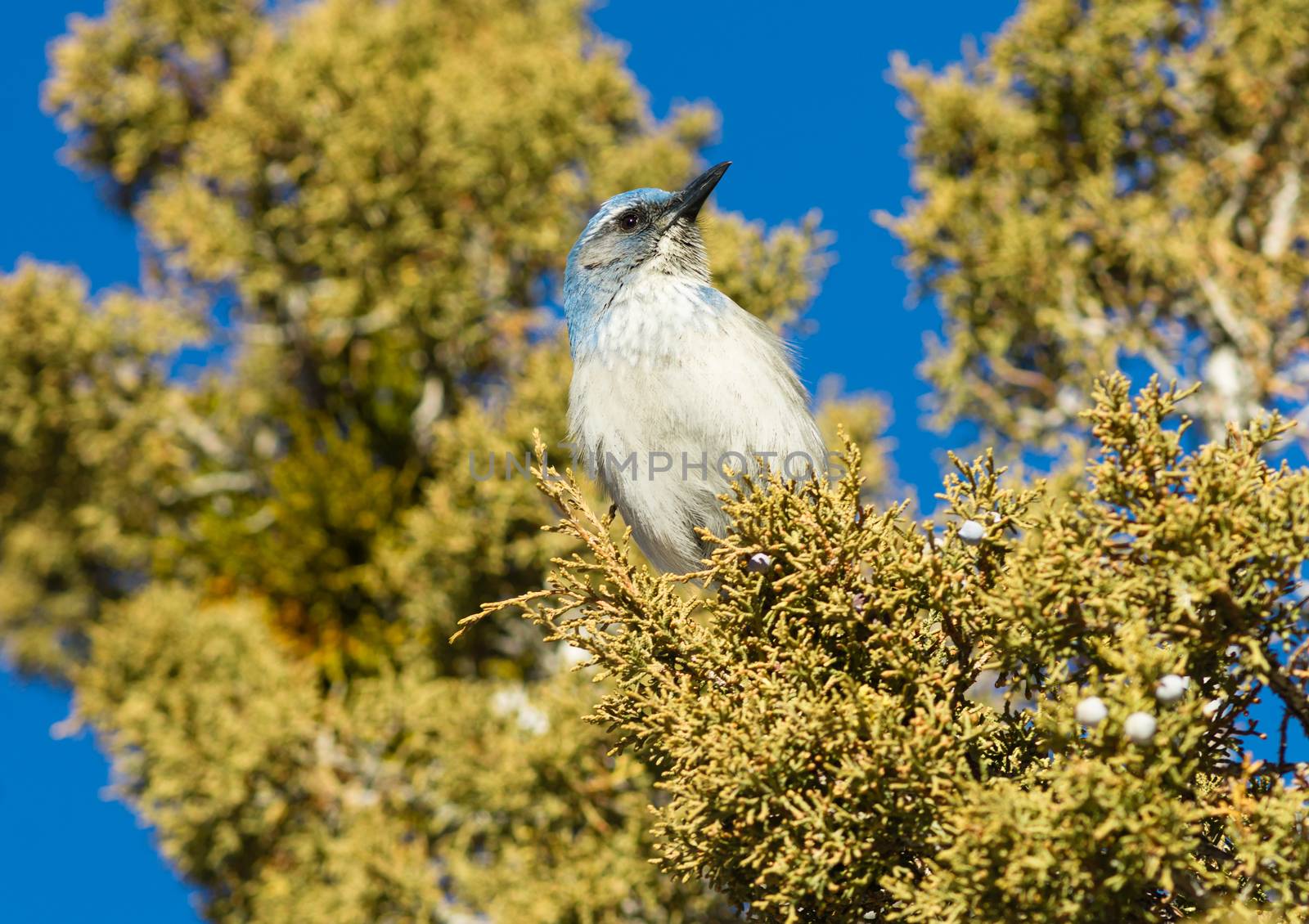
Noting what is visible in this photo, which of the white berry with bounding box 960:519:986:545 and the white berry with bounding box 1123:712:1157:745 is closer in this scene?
the white berry with bounding box 1123:712:1157:745

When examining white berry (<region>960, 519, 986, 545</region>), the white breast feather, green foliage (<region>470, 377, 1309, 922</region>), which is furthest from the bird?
white berry (<region>960, 519, 986, 545</region>)

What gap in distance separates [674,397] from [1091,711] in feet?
6.65

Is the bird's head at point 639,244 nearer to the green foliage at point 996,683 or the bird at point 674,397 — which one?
the bird at point 674,397

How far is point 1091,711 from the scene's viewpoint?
2264 millimetres

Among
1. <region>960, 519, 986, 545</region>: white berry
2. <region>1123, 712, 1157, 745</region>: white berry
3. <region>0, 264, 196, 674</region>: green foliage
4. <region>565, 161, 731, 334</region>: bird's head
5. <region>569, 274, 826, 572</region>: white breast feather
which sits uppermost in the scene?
<region>0, 264, 196, 674</region>: green foliage

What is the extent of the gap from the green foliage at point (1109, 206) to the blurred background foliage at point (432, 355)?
23mm

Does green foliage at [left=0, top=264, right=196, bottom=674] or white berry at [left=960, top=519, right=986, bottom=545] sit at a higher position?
green foliage at [left=0, top=264, right=196, bottom=674]

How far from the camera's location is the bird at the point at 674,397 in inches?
156

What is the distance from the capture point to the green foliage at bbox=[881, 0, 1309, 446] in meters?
6.14

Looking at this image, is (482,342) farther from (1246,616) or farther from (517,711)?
(1246,616)

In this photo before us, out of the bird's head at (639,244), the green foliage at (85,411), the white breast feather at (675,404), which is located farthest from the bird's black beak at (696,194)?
the green foliage at (85,411)

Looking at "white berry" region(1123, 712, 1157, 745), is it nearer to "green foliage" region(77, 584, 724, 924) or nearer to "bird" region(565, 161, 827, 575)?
"bird" region(565, 161, 827, 575)

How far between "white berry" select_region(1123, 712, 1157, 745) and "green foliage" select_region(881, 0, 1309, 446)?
4.23m

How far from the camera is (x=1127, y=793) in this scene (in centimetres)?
225
